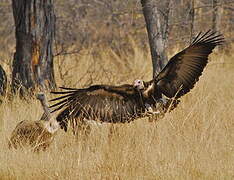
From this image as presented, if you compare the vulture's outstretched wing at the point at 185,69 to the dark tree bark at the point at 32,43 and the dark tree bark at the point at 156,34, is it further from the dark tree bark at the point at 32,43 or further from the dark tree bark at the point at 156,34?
the dark tree bark at the point at 32,43

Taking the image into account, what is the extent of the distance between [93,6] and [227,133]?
33.5 ft

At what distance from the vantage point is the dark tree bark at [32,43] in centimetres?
680

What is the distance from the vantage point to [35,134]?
16.1 feet

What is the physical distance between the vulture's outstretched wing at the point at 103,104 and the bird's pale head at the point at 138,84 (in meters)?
0.07

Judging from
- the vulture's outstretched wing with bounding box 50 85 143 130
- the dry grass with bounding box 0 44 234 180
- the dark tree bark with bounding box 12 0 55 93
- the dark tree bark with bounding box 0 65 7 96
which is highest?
the dark tree bark with bounding box 12 0 55 93

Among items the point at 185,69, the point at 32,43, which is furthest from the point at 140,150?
the point at 32,43

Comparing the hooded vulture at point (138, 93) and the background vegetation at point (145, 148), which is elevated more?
the hooded vulture at point (138, 93)

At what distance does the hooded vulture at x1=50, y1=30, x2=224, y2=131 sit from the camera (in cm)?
507

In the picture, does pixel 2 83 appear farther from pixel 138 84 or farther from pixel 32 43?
pixel 138 84

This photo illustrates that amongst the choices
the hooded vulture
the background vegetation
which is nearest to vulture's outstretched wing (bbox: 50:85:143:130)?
the hooded vulture

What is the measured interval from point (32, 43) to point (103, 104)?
2.05m

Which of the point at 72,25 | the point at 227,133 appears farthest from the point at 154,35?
the point at 72,25

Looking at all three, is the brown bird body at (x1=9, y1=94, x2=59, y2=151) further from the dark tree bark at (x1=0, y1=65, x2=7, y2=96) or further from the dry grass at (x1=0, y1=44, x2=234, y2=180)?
the dark tree bark at (x1=0, y1=65, x2=7, y2=96)

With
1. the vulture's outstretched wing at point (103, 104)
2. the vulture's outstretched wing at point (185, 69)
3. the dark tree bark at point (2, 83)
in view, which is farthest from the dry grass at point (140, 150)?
the dark tree bark at point (2, 83)
